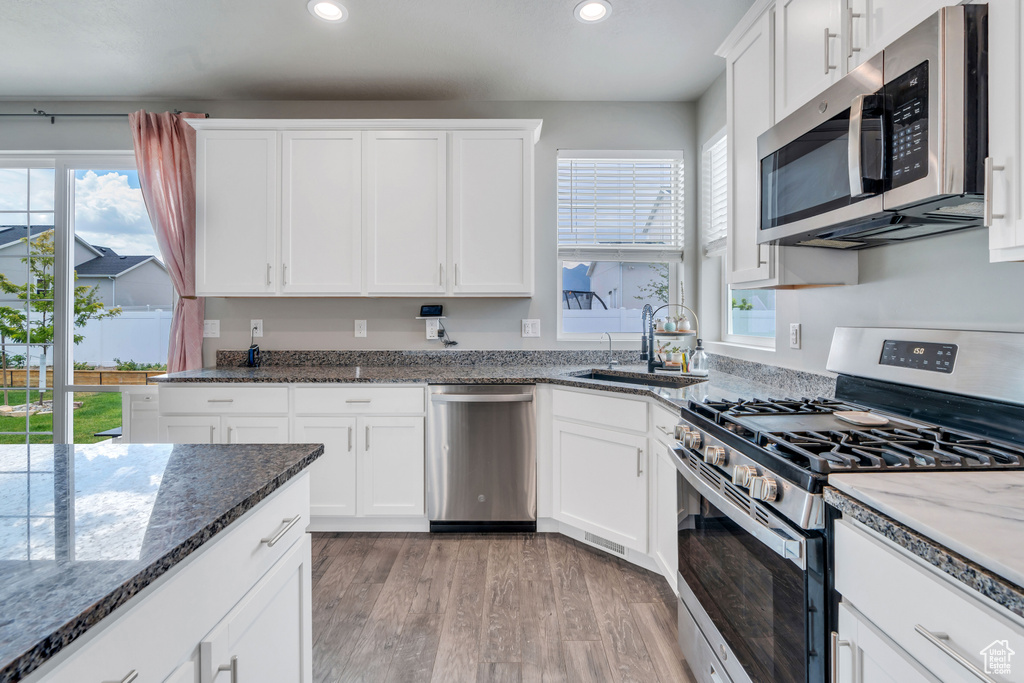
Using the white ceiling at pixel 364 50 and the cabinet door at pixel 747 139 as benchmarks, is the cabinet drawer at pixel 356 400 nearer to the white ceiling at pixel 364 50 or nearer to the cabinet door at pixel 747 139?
the cabinet door at pixel 747 139

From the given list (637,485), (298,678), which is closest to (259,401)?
(298,678)

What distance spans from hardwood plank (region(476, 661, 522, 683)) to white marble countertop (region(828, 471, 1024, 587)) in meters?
1.21

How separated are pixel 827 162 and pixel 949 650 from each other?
1.18m

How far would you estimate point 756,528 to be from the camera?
1.11 metres

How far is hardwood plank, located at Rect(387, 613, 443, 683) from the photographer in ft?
5.35

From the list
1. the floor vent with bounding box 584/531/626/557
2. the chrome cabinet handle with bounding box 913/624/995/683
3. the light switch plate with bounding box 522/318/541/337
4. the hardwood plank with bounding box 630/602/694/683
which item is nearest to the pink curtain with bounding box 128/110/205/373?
the light switch plate with bounding box 522/318/541/337

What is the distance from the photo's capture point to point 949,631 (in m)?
0.67

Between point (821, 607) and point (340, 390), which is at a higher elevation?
point (340, 390)

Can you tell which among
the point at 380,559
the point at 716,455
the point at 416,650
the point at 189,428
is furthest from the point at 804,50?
the point at 189,428

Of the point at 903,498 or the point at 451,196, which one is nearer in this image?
the point at 903,498

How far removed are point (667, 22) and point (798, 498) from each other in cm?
231

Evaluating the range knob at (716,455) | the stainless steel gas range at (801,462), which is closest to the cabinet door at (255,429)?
the stainless steel gas range at (801,462)

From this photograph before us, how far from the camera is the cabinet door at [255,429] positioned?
268 centimetres

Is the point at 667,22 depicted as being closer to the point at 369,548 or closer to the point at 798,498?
the point at 798,498
